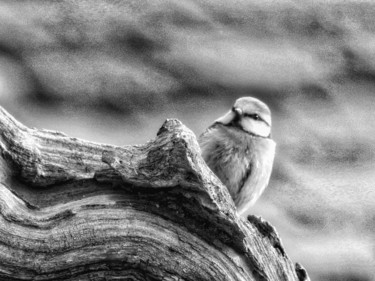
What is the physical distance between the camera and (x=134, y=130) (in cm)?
427

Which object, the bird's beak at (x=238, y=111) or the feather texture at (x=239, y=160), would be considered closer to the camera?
the feather texture at (x=239, y=160)

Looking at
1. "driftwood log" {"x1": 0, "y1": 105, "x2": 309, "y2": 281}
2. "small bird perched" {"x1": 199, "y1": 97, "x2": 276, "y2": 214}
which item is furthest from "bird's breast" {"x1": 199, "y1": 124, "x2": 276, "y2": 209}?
"driftwood log" {"x1": 0, "y1": 105, "x2": 309, "y2": 281}

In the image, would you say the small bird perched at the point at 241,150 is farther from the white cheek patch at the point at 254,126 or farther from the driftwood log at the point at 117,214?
the driftwood log at the point at 117,214

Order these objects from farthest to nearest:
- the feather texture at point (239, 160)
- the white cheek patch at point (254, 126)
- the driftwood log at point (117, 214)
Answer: the white cheek patch at point (254, 126) → the feather texture at point (239, 160) → the driftwood log at point (117, 214)

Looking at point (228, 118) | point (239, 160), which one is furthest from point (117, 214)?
point (228, 118)

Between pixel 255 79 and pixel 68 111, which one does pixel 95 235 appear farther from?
pixel 255 79

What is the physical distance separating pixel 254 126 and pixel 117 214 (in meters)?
1.01

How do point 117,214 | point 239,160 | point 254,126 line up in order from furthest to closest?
point 254,126 < point 239,160 < point 117,214

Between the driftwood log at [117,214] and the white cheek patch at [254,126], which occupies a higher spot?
the white cheek patch at [254,126]

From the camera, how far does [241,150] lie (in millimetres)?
3170

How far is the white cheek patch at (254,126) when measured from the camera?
3262 millimetres

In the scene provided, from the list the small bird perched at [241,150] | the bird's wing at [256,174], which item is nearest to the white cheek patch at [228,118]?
the small bird perched at [241,150]

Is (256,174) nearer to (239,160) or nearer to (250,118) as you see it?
(239,160)

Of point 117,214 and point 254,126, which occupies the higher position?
point 254,126
